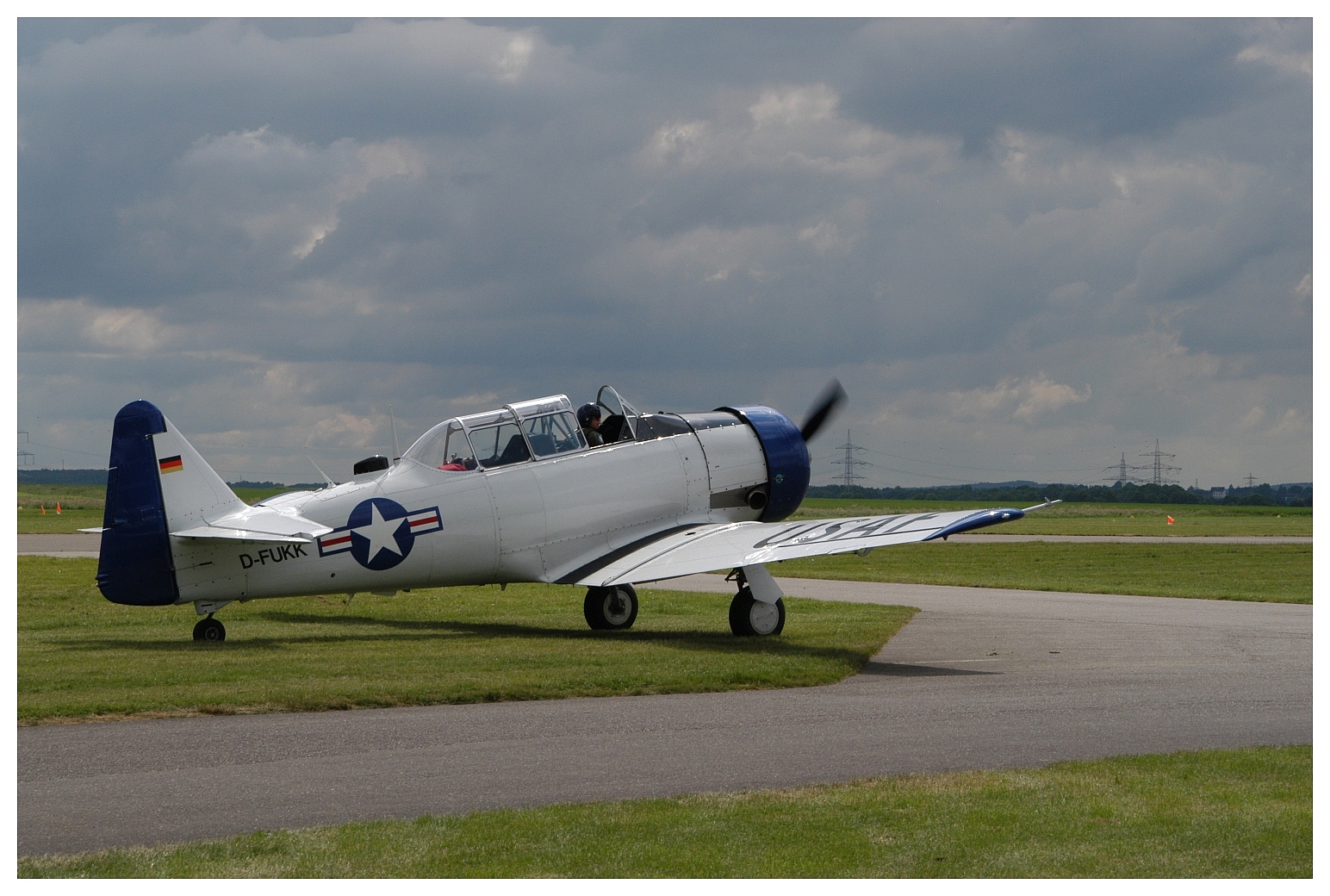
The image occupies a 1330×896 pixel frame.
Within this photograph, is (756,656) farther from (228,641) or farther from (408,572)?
(228,641)

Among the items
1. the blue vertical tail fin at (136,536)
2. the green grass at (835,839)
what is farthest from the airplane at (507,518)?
the green grass at (835,839)

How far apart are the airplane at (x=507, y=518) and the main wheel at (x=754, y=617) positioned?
2 centimetres

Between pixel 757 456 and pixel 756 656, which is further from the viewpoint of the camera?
pixel 757 456

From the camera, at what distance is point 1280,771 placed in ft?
27.2

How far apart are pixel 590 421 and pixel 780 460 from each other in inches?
115

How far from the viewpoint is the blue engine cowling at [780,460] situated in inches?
751

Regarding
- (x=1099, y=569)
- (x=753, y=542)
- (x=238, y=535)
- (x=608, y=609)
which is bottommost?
(x=1099, y=569)

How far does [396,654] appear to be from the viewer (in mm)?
14539

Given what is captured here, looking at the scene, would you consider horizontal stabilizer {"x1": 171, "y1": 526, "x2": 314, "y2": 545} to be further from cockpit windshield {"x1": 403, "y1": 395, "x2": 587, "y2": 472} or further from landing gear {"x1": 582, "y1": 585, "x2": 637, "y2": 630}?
landing gear {"x1": 582, "y1": 585, "x2": 637, "y2": 630}

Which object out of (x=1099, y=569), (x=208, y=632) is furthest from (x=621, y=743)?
(x=1099, y=569)

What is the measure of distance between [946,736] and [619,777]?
8.85ft

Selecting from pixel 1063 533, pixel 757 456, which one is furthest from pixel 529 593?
pixel 1063 533

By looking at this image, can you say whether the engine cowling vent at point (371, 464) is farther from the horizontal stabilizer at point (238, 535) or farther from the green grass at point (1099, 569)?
the green grass at point (1099, 569)

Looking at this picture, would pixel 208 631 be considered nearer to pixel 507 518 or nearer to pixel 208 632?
pixel 208 632
